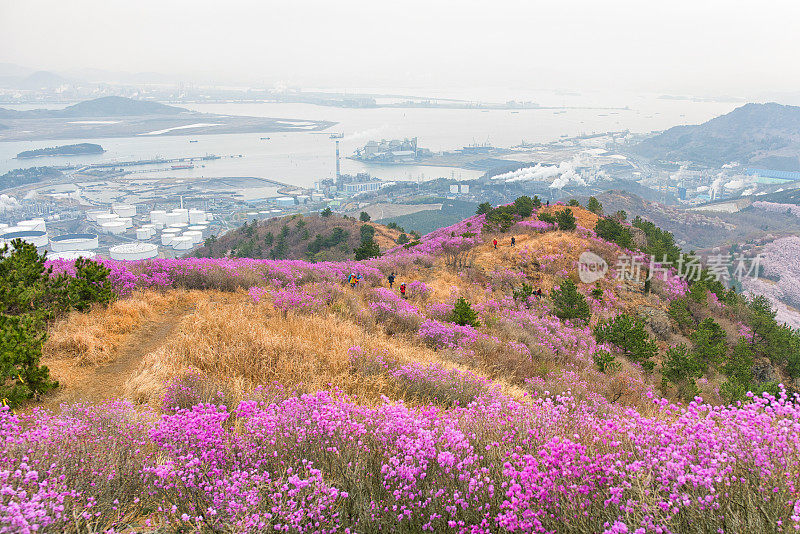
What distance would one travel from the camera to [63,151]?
562ft

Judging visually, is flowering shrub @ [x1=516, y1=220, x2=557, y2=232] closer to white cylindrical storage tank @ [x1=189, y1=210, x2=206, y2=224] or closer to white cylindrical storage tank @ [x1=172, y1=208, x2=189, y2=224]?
white cylindrical storage tank @ [x1=189, y1=210, x2=206, y2=224]

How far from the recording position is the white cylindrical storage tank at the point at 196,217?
308 feet

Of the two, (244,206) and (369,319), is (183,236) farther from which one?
(369,319)

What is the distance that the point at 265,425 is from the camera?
12.1 ft

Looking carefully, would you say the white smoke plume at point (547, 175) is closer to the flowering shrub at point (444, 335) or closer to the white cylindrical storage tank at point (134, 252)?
the white cylindrical storage tank at point (134, 252)

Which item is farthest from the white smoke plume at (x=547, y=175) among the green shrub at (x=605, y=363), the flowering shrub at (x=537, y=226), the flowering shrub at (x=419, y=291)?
the green shrub at (x=605, y=363)

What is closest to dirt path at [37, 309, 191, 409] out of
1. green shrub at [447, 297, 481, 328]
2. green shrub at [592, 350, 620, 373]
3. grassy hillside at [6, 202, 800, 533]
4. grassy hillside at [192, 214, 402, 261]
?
grassy hillside at [6, 202, 800, 533]

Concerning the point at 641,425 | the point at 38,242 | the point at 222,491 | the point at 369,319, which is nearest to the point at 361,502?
the point at 222,491

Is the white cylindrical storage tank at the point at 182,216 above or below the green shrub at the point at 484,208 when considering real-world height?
below

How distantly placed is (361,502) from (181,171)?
6800 inches

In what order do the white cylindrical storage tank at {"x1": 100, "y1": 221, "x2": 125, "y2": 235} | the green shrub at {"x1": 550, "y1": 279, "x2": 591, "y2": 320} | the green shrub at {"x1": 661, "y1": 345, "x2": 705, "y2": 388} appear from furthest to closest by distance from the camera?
the white cylindrical storage tank at {"x1": 100, "y1": 221, "x2": 125, "y2": 235}, the green shrub at {"x1": 550, "y1": 279, "x2": 591, "y2": 320}, the green shrub at {"x1": 661, "y1": 345, "x2": 705, "y2": 388}

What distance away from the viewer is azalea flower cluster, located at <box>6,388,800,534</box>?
2.53 meters

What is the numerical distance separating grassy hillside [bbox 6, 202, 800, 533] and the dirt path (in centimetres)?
4

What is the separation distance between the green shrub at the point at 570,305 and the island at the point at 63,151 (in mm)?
208315
